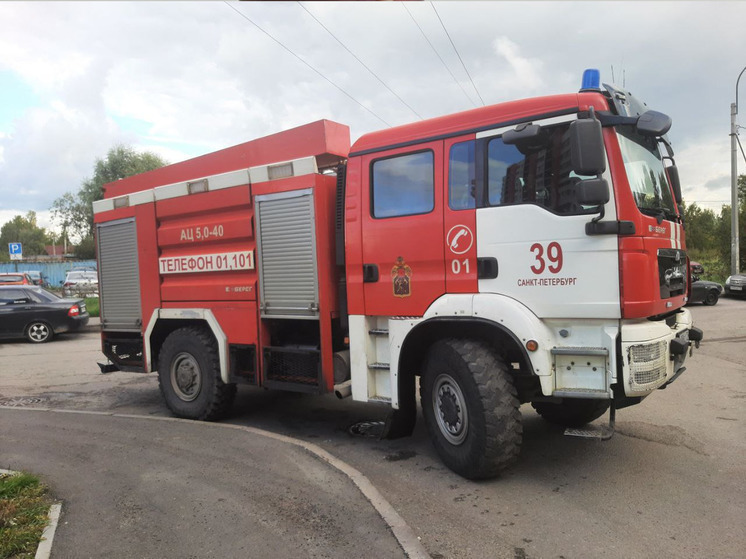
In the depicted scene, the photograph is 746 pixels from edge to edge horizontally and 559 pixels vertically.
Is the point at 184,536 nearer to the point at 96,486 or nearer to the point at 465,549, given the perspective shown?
the point at 96,486

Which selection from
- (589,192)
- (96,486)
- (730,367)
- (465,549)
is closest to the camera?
(465,549)

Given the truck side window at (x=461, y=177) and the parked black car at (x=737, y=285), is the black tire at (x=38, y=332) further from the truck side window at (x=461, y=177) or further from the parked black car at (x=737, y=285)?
the parked black car at (x=737, y=285)

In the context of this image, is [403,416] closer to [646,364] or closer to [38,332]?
[646,364]

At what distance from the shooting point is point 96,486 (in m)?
4.34

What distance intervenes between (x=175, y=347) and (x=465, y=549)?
4408mm

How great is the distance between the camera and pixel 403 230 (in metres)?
4.76

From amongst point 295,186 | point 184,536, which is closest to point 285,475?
point 184,536

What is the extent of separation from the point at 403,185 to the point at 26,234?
121 m

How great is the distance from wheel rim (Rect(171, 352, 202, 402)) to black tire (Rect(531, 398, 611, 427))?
12.3 feet

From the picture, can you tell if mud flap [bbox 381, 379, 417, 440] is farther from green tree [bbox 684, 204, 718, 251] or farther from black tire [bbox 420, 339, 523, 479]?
green tree [bbox 684, 204, 718, 251]

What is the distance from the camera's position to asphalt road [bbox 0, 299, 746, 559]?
11.2 ft

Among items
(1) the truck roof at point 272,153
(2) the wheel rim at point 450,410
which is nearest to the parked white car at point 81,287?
(1) the truck roof at point 272,153

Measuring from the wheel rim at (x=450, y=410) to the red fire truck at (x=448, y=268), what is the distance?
16 millimetres

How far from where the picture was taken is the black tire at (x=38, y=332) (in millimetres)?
13961
